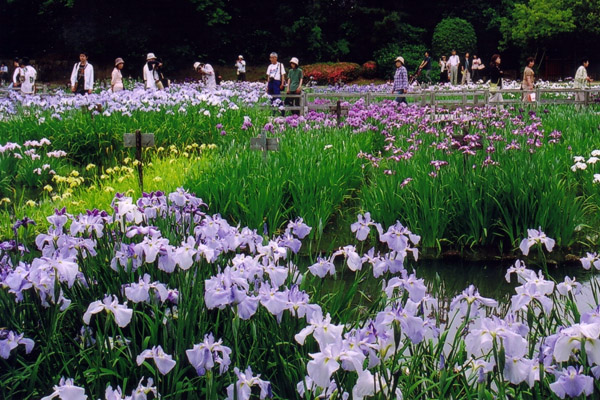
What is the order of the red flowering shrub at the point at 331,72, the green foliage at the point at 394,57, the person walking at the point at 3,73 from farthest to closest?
the green foliage at the point at 394,57
the red flowering shrub at the point at 331,72
the person walking at the point at 3,73

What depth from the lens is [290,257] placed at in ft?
8.75

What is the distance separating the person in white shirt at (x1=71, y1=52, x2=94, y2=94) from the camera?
14.7 meters

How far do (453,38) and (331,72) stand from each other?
253 inches

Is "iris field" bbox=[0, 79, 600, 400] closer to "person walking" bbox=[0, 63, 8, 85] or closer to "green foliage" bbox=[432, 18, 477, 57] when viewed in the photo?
"person walking" bbox=[0, 63, 8, 85]

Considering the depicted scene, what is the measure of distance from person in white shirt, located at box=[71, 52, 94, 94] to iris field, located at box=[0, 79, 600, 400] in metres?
3.39

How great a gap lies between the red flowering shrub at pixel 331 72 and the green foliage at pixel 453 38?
4.33 m

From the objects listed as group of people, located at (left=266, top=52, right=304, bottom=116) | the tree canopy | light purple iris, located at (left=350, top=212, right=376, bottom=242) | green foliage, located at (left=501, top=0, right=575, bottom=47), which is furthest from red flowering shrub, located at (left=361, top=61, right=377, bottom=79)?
light purple iris, located at (left=350, top=212, right=376, bottom=242)

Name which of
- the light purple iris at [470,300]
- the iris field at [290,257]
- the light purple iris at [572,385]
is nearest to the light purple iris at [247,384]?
the iris field at [290,257]

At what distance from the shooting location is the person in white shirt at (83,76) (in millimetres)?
14695

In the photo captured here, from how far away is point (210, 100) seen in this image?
9633 millimetres

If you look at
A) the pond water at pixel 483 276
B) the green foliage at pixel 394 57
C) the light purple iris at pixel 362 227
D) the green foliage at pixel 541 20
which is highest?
the green foliage at pixel 541 20

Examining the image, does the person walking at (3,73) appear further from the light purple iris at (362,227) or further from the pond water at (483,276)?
the light purple iris at (362,227)

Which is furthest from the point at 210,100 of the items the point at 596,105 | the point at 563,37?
the point at 563,37

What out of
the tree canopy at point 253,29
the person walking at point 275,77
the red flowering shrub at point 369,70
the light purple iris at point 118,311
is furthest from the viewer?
the tree canopy at point 253,29
